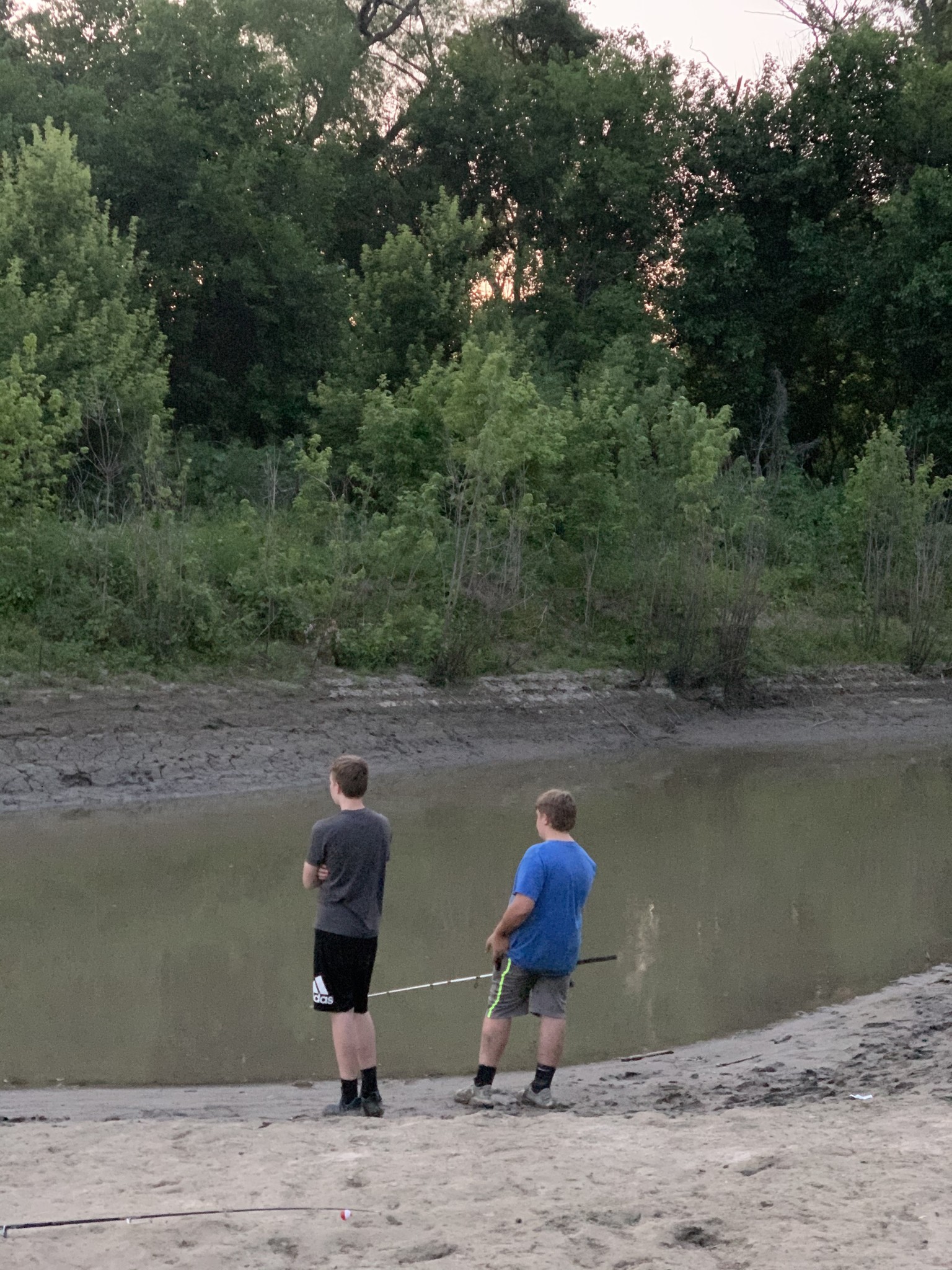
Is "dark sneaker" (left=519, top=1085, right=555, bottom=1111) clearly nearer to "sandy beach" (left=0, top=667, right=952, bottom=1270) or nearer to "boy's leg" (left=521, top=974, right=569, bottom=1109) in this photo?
"boy's leg" (left=521, top=974, right=569, bottom=1109)

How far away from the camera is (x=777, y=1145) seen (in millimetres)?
5402

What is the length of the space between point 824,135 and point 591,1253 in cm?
3334

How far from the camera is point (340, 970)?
6273mm

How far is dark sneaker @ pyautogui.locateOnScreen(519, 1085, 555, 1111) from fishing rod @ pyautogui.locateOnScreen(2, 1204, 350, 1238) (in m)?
2.18

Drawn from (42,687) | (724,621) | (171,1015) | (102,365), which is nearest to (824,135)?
(724,621)

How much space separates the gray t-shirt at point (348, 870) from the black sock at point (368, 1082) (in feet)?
2.20

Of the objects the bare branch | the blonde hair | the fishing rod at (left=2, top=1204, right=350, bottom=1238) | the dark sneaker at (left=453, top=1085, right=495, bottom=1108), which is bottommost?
the dark sneaker at (left=453, top=1085, right=495, bottom=1108)

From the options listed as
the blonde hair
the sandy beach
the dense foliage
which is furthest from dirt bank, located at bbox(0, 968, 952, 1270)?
the dense foliage

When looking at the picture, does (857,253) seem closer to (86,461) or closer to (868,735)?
(868,735)

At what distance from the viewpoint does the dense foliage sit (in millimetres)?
19531

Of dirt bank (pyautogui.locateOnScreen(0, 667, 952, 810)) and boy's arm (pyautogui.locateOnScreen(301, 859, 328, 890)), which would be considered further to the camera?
dirt bank (pyautogui.locateOnScreen(0, 667, 952, 810))

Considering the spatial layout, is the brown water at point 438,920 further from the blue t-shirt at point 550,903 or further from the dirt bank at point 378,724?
the blue t-shirt at point 550,903

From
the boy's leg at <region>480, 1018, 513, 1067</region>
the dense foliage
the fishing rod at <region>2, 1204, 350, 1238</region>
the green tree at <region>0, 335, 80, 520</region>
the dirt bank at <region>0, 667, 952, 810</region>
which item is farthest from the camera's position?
the dense foliage

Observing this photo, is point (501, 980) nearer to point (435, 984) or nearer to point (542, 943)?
point (542, 943)
